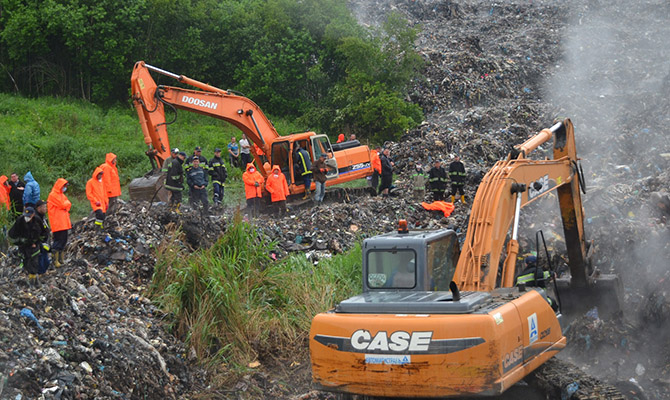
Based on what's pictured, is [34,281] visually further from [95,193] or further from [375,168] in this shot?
[375,168]

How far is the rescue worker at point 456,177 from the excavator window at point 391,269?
9.91 m

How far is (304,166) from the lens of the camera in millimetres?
18422

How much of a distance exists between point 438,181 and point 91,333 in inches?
404

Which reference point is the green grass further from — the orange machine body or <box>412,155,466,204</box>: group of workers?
<box>412,155,466,204</box>: group of workers

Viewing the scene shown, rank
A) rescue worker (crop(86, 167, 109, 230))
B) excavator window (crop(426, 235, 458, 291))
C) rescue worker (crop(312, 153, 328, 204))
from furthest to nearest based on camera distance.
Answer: rescue worker (crop(312, 153, 328, 204))
rescue worker (crop(86, 167, 109, 230))
excavator window (crop(426, 235, 458, 291))

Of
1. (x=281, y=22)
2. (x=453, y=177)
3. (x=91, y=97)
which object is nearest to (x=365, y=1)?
(x=281, y=22)

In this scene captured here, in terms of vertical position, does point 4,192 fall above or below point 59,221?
above

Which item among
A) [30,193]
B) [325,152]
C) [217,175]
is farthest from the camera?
[325,152]

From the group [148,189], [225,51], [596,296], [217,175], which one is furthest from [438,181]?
[225,51]

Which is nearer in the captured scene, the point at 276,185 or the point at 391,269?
the point at 391,269

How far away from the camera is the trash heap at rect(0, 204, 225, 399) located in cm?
742

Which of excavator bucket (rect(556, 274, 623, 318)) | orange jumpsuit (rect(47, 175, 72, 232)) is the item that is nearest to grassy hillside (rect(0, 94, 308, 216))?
orange jumpsuit (rect(47, 175, 72, 232))

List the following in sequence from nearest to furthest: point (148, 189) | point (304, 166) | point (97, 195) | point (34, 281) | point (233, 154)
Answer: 1. point (34, 281)
2. point (97, 195)
3. point (148, 189)
4. point (304, 166)
5. point (233, 154)

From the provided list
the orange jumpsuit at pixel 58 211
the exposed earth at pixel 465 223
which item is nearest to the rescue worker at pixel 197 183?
the exposed earth at pixel 465 223
